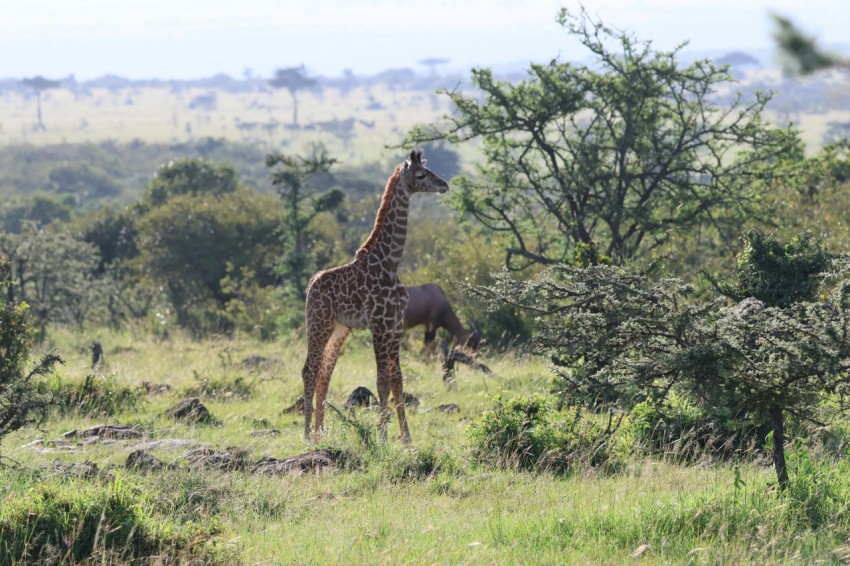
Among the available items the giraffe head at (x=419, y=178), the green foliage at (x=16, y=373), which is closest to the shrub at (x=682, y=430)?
the giraffe head at (x=419, y=178)

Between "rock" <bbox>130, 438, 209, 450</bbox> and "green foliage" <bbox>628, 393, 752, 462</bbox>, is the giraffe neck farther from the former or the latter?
"green foliage" <bbox>628, 393, 752, 462</bbox>

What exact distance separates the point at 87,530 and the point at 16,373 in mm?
4178

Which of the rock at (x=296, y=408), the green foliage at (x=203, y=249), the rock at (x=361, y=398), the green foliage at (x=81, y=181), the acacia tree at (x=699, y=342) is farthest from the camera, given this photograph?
the green foliage at (x=81, y=181)

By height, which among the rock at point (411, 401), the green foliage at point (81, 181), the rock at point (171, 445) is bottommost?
the green foliage at point (81, 181)

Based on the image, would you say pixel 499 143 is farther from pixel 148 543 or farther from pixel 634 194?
pixel 148 543

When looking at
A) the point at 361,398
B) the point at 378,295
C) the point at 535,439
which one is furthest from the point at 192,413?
the point at 535,439

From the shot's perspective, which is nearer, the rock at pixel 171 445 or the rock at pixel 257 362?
the rock at pixel 171 445

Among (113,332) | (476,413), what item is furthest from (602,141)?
(113,332)

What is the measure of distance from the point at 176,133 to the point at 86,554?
166964mm

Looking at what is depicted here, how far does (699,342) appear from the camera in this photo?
334 inches

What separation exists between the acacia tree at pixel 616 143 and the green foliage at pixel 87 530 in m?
14.9

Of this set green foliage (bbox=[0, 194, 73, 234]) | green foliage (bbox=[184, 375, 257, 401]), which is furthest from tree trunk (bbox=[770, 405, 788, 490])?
green foliage (bbox=[0, 194, 73, 234])

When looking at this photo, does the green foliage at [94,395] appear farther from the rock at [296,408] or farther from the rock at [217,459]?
the rock at [217,459]

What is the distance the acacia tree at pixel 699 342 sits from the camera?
327 inches
